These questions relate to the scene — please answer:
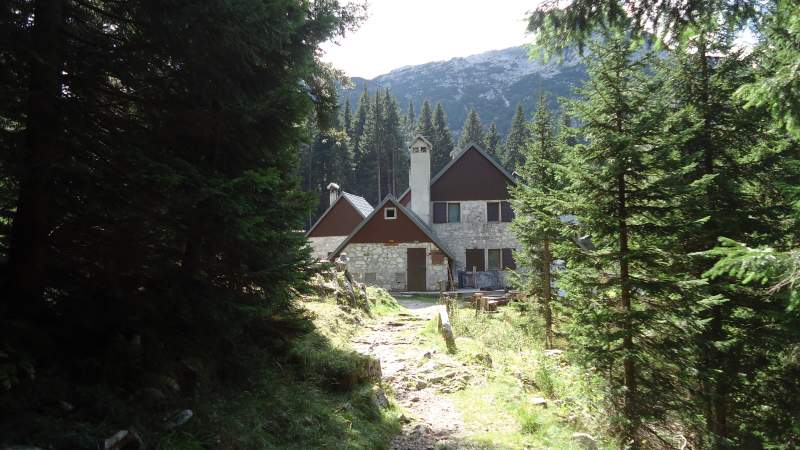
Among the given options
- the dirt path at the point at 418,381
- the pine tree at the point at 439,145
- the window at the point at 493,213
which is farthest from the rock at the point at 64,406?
the pine tree at the point at 439,145

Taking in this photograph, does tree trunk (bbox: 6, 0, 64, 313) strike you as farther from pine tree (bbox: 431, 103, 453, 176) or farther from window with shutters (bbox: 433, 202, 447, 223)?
pine tree (bbox: 431, 103, 453, 176)

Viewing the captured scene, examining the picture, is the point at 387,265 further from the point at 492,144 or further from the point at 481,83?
the point at 481,83

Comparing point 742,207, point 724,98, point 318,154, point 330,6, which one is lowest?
point 742,207

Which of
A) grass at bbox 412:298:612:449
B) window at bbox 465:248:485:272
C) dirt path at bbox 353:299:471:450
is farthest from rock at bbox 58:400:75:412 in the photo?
window at bbox 465:248:485:272

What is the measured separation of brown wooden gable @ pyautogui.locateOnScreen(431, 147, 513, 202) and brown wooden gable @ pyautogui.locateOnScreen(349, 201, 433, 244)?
13.4ft

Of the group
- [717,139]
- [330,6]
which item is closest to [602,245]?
[717,139]

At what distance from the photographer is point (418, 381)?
854 cm

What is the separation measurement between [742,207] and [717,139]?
1242 mm

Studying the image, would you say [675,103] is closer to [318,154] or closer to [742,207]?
[742,207]

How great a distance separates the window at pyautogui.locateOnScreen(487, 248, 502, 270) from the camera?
86.8 ft

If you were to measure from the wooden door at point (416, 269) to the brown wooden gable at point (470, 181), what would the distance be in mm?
4668

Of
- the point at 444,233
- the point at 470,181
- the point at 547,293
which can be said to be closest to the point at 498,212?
the point at 470,181

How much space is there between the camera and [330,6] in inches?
348

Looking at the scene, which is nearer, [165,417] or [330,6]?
[165,417]
